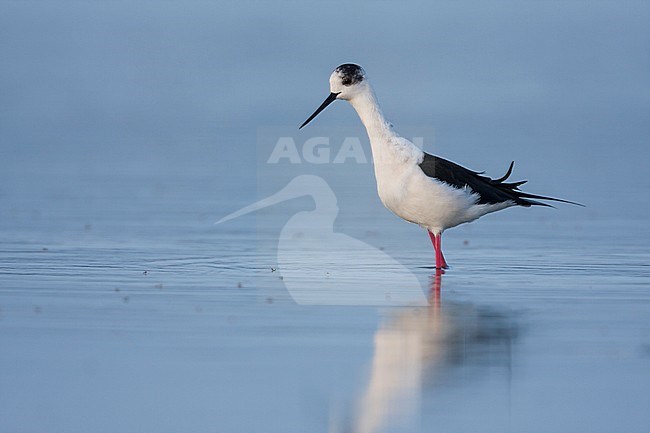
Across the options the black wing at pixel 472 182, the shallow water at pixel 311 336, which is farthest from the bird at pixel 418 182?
the shallow water at pixel 311 336

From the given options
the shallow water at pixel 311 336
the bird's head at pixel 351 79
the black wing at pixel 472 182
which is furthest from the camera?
the bird's head at pixel 351 79

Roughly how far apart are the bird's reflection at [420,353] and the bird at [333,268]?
1.65ft

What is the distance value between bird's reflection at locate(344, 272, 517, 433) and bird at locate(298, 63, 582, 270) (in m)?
2.09

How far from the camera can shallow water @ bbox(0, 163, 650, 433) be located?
6.72m

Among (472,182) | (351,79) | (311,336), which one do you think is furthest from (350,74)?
(311,336)

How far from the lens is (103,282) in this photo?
10.5m

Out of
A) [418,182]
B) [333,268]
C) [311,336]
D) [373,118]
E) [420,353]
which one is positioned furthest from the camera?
[373,118]

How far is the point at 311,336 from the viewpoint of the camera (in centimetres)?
847

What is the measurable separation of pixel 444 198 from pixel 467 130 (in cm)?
2016

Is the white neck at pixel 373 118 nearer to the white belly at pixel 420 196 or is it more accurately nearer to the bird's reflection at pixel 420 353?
the white belly at pixel 420 196

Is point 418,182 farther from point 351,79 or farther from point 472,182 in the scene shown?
point 351,79

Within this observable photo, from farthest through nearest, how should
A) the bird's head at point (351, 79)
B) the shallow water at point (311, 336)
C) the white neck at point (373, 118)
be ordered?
1. the bird's head at point (351, 79)
2. the white neck at point (373, 118)
3. the shallow water at point (311, 336)

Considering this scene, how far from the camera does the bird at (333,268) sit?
10055mm

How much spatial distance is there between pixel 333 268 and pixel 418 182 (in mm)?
1097
